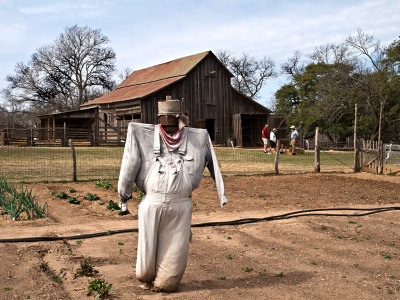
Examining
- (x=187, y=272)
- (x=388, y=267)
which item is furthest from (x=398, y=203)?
(x=187, y=272)

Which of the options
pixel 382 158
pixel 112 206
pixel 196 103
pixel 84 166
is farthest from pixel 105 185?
pixel 196 103

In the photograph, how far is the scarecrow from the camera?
4.47 meters

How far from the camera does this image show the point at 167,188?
446cm

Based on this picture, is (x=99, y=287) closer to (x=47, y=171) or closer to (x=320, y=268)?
(x=320, y=268)

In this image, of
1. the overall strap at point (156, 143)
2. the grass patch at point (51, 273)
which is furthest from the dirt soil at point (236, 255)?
the overall strap at point (156, 143)

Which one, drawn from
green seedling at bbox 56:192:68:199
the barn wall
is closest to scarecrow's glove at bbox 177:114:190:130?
green seedling at bbox 56:192:68:199

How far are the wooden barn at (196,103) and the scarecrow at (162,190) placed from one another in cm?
2425

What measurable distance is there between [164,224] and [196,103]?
89.0 ft

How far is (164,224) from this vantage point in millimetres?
4500

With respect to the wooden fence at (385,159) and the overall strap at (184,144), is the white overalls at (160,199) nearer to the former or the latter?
the overall strap at (184,144)

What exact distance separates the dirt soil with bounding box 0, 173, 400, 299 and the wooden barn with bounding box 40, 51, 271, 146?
19903 mm

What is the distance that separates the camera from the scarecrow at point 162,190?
447 centimetres

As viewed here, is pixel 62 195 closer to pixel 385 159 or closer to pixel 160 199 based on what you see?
pixel 160 199

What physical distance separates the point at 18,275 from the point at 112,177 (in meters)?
9.21
